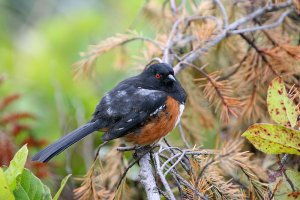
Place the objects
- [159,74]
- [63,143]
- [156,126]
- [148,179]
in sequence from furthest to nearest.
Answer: [159,74] < [156,126] < [63,143] < [148,179]

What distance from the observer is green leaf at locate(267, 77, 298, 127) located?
214cm

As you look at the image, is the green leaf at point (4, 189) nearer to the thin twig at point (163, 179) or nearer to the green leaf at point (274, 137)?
the thin twig at point (163, 179)

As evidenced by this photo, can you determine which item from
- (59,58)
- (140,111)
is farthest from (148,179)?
(59,58)

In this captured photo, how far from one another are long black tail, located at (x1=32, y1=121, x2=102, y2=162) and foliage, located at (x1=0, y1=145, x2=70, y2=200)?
663 mm

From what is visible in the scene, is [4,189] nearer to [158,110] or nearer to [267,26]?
[158,110]

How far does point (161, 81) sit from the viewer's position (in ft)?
10.9

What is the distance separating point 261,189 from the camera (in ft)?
8.13

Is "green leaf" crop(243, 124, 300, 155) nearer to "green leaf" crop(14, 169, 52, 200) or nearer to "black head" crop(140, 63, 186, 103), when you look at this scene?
"green leaf" crop(14, 169, 52, 200)

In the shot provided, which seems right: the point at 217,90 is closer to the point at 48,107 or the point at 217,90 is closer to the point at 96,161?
the point at 96,161

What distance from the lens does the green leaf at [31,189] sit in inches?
86.1

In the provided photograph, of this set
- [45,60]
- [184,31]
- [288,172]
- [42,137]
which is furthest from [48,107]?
[288,172]

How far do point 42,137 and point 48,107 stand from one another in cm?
50

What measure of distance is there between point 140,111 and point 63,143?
1.45 ft

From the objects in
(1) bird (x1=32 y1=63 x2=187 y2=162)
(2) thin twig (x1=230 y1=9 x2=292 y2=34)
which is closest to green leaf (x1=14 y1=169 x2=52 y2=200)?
(1) bird (x1=32 y1=63 x2=187 y2=162)
